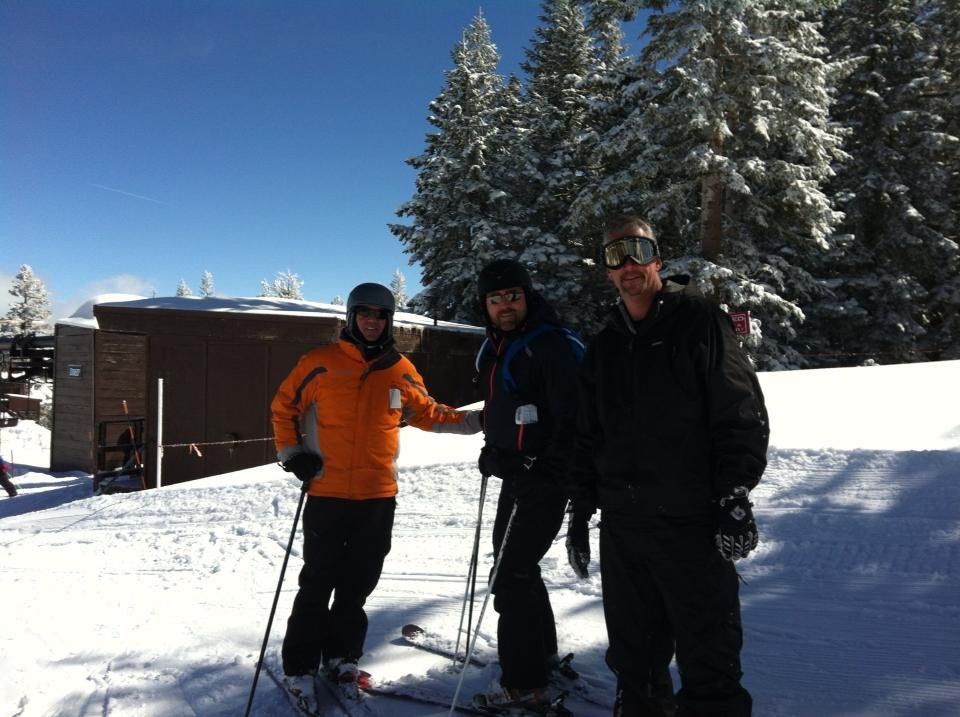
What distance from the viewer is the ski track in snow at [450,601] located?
3025 millimetres

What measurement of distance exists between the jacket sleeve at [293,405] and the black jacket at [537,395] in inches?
35.7

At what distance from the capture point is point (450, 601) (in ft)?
14.0

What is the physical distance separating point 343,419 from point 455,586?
2066mm

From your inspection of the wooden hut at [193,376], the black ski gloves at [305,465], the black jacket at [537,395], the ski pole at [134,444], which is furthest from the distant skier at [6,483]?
the black jacket at [537,395]

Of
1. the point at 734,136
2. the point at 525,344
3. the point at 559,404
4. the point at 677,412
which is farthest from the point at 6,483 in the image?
the point at 734,136

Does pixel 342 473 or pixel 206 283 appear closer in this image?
pixel 342 473

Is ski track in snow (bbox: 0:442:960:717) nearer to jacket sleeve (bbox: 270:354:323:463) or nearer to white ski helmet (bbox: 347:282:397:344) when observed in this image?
jacket sleeve (bbox: 270:354:323:463)

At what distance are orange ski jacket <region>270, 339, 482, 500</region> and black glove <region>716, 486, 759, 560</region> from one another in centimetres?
173

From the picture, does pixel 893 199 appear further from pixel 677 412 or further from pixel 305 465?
pixel 305 465

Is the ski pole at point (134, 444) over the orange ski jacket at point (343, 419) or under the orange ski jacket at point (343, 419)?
under

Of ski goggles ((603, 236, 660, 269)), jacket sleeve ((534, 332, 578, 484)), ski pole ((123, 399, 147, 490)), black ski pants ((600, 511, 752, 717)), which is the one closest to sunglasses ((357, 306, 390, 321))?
jacket sleeve ((534, 332, 578, 484))

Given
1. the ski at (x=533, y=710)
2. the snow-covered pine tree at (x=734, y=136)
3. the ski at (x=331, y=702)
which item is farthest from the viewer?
the snow-covered pine tree at (x=734, y=136)

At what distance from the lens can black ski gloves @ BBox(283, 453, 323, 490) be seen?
2992mm

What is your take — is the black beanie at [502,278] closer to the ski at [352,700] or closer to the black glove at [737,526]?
the black glove at [737,526]
